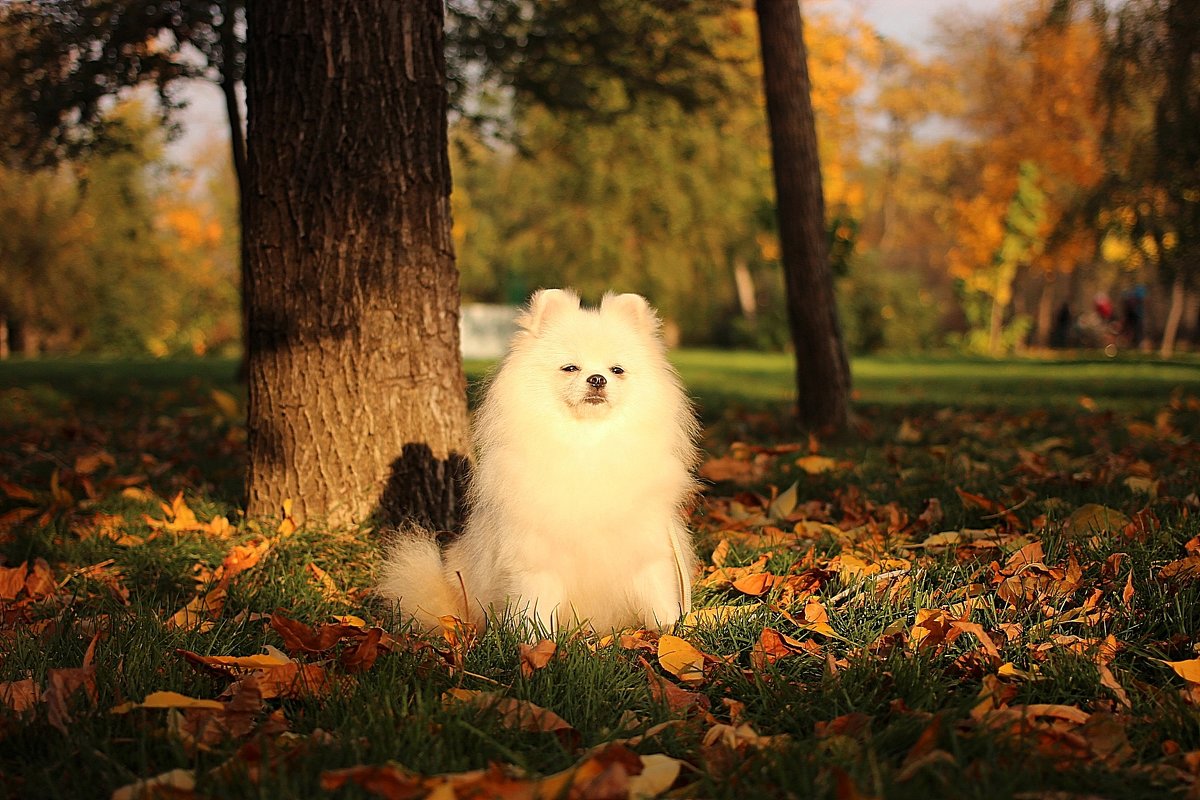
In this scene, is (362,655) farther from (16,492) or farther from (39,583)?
(16,492)

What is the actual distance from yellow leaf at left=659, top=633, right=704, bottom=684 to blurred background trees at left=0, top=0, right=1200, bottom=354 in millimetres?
7212

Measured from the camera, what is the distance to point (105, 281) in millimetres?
28844

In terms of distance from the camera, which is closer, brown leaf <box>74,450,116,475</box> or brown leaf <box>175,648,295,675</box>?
brown leaf <box>175,648,295,675</box>

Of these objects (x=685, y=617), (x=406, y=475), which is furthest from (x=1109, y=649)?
(x=406, y=475)

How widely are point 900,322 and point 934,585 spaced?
2873 centimetres

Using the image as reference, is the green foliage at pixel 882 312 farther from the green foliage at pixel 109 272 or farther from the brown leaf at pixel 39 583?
the brown leaf at pixel 39 583

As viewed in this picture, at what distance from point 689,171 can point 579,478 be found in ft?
91.4

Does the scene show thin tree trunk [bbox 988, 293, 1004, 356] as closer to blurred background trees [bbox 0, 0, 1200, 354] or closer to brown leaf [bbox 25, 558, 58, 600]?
blurred background trees [bbox 0, 0, 1200, 354]

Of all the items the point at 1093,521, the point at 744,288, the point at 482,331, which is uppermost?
the point at 744,288

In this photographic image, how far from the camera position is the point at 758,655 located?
8.30ft

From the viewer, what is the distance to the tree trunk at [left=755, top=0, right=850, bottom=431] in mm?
7016

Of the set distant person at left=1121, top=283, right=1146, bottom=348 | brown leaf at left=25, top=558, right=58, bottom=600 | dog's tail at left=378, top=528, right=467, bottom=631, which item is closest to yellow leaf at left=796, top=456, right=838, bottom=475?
dog's tail at left=378, top=528, right=467, bottom=631

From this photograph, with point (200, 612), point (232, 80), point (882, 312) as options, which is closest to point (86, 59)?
point (232, 80)

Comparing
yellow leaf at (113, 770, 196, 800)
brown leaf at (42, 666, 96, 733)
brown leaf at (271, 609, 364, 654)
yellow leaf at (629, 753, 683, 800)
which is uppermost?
brown leaf at (42, 666, 96, 733)
